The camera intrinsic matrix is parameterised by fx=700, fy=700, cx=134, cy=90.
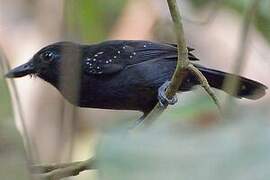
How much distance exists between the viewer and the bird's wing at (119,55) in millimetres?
2836

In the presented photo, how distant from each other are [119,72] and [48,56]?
0.99 ft

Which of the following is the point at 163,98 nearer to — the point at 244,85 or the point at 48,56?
the point at 244,85

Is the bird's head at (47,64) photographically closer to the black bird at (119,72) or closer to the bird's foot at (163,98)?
the black bird at (119,72)

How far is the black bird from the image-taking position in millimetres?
2727

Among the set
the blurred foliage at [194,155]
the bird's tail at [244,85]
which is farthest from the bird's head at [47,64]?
the blurred foliage at [194,155]

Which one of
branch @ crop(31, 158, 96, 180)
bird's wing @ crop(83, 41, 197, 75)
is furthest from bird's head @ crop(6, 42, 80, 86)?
branch @ crop(31, 158, 96, 180)

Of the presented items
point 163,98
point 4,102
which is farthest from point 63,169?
point 163,98

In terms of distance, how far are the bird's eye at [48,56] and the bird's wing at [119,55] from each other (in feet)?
0.42

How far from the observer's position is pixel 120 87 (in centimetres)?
280

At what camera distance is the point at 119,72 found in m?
2.88

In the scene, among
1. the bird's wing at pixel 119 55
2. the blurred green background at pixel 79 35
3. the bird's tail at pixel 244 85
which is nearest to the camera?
the blurred green background at pixel 79 35

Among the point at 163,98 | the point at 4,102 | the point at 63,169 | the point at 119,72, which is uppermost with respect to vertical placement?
the point at 4,102

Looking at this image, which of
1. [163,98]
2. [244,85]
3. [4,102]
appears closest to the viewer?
[4,102]

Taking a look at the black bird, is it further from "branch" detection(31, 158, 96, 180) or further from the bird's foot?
"branch" detection(31, 158, 96, 180)
